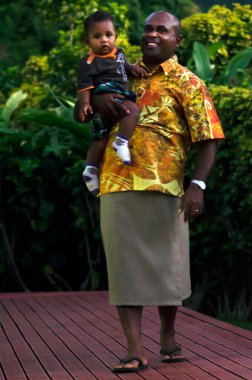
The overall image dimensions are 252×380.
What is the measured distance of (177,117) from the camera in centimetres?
605

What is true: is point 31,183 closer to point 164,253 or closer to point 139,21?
point 164,253

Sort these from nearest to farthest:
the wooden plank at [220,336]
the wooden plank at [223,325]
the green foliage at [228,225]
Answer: the wooden plank at [220,336]
the wooden plank at [223,325]
the green foliage at [228,225]

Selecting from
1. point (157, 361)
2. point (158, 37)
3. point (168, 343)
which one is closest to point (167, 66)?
point (158, 37)

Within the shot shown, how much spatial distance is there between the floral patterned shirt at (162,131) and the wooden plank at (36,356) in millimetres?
985

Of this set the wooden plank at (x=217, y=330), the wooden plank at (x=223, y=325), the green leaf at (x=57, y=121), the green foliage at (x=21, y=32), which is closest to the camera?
the wooden plank at (x=217, y=330)

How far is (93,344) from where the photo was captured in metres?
7.08

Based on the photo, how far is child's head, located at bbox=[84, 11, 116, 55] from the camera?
19.3 ft

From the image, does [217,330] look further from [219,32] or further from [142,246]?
[219,32]

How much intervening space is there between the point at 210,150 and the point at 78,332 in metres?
2.17

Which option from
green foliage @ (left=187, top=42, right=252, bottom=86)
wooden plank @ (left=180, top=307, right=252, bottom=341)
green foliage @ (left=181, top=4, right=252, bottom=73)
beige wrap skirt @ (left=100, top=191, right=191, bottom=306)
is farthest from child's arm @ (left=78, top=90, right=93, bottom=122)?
green foliage @ (left=181, top=4, right=252, bottom=73)

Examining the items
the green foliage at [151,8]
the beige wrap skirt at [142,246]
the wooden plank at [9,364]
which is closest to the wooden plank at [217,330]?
the beige wrap skirt at [142,246]

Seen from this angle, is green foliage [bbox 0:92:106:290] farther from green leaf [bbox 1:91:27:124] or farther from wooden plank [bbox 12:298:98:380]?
wooden plank [bbox 12:298:98:380]

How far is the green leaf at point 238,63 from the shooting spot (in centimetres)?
1040

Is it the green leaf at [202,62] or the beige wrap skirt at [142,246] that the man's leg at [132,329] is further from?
the green leaf at [202,62]
